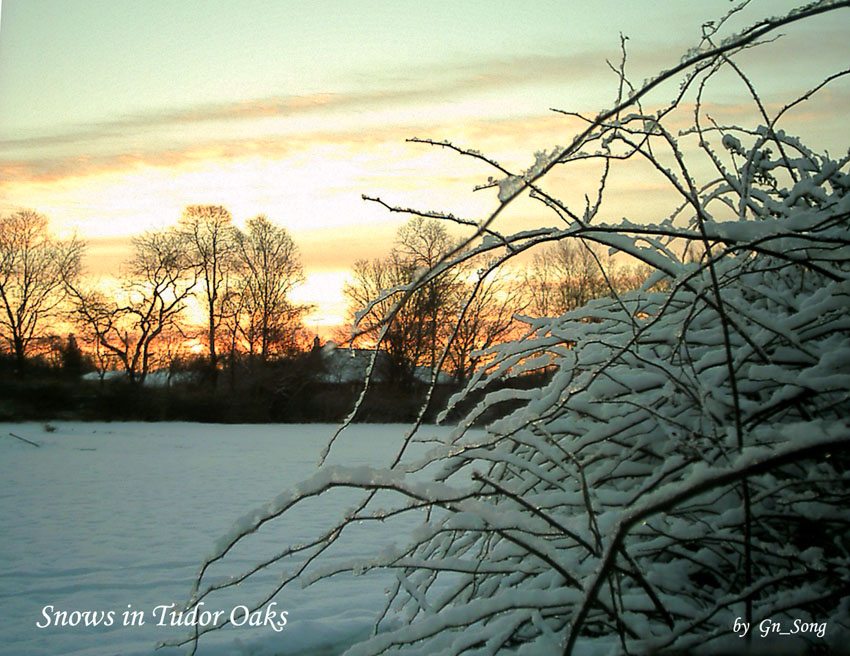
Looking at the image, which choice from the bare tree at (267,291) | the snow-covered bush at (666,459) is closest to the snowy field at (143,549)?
the snow-covered bush at (666,459)

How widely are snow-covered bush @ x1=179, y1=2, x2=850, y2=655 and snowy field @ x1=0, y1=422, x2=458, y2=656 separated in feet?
6.18

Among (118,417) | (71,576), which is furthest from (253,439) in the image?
(71,576)

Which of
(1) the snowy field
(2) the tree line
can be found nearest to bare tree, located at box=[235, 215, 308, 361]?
(2) the tree line

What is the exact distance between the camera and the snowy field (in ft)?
10.8

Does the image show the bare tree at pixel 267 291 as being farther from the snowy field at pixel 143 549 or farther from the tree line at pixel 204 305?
the snowy field at pixel 143 549

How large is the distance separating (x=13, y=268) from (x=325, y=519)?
88.1 ft

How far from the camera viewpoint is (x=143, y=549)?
19.0 ft

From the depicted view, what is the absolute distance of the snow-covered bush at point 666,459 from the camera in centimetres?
80

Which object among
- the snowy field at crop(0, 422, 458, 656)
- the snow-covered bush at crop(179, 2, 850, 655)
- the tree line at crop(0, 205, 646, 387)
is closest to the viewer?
the snow-covered bush at crop(179, 2, 850, 655)

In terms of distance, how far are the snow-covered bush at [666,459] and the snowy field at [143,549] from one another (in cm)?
188

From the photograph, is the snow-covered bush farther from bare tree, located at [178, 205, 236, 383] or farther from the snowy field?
bare tree, located at [178, 205, 236, 383]

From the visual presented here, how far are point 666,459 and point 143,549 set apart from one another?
560 centimetres

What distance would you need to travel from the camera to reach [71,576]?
15.9 feet

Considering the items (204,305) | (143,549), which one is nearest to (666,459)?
(143,549)
